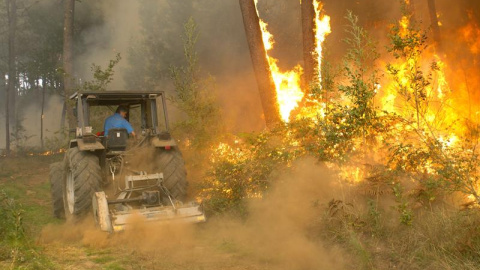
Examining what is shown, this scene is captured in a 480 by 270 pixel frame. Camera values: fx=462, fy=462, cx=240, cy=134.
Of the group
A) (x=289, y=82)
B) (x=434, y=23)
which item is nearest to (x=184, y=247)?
(x=289, y=82)

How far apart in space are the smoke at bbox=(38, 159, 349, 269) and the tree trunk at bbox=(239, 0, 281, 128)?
368cm

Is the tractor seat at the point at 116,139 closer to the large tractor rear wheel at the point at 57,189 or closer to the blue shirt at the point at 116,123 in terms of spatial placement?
the blue shirt at the point at 116,123

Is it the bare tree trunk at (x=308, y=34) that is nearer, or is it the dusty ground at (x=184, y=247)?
the dusty ground at (x=184, y=247)

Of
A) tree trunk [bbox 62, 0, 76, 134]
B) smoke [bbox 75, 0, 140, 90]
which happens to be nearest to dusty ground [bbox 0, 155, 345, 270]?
tree trunk [bbox 62, 0, 76, 134]

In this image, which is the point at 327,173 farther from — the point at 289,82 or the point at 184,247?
the point at 289,82

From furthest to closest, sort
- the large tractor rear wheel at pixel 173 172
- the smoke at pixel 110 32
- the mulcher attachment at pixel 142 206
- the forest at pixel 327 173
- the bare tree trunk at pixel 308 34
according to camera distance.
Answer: the smoke at pixel 110 32 < the bare tree trunk at pixel 308 34 < the large tractor rear wheel at pixel 173 172 < the mulcher attachment at pixel 142 206 < the forest at pixel 327 173

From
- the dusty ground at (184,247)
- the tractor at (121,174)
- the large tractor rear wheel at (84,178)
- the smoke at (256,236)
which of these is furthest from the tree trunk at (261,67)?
the large tractor rear wheel at (84,178)

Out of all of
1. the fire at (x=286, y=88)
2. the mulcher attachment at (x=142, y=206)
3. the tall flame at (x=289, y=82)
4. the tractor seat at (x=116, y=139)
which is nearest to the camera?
the mulcher attachment at (x=142, y=206)

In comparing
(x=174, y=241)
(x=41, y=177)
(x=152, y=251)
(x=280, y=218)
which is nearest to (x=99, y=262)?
(x=152, y=251)

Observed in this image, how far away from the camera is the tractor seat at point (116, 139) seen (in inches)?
324

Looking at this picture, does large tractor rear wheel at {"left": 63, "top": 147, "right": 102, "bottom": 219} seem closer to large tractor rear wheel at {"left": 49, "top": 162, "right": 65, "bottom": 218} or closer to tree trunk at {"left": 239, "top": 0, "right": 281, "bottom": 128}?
large tractor rear wheel at {"left": 49, "top": 162, "right": 65, "bottom": 218}

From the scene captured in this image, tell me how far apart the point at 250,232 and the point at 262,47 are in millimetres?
5554

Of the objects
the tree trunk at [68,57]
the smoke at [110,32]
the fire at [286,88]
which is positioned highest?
the smoke at [110,32]

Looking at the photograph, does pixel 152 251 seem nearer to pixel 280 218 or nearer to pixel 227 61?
pixel 280 218
